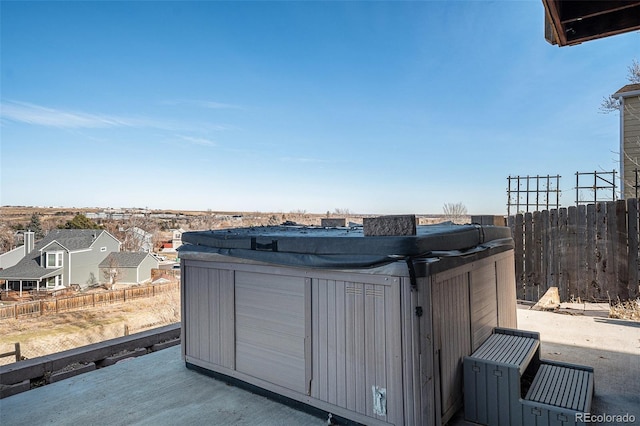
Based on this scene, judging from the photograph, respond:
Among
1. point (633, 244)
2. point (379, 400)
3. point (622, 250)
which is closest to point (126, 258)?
point (379, 400)

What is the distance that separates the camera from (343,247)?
234cm

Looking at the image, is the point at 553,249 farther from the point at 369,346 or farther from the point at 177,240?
the point at 177,240

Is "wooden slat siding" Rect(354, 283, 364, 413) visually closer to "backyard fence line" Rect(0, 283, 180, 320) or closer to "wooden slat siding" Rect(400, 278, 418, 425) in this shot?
"wooden slat siding" Rect(400, 278, 418, 425)

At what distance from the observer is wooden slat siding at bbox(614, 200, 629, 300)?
18.0 ft

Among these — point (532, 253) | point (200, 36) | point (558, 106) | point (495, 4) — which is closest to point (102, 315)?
point (200, 36)

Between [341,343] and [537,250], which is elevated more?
[537,250]

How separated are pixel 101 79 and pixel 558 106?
35.3ft

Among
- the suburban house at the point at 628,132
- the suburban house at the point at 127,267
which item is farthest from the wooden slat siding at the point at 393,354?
the suburban house at the point at 127,267

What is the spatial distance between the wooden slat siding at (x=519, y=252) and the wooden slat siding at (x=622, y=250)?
4.34 ft

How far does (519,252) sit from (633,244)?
157 cm

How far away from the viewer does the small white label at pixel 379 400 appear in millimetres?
2172

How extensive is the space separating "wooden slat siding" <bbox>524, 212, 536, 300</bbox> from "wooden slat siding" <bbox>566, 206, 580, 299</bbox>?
1.76ft

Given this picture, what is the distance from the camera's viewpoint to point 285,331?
269cm

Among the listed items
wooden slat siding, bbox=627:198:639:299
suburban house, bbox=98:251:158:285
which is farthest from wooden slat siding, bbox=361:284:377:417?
suburban house, bbox=98:251:158:285
